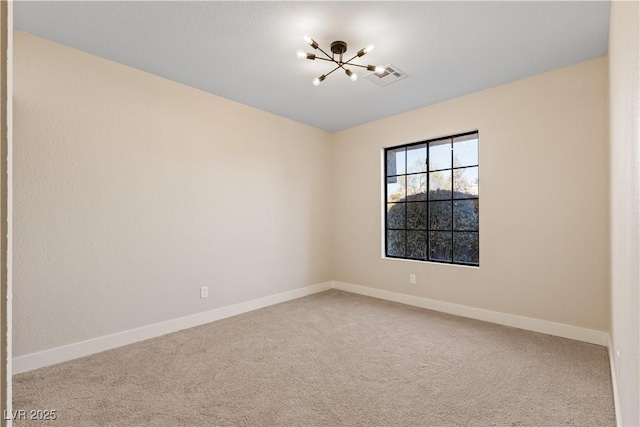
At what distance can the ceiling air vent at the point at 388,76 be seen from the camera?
2996 millimetres

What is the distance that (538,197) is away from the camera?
3.10 m

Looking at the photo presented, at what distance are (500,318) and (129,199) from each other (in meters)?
3.85

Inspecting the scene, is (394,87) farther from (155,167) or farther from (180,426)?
(180,426)

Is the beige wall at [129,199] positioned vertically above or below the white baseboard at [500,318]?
above

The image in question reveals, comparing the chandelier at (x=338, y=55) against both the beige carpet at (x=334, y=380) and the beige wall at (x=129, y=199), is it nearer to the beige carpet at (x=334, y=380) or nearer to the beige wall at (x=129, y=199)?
the beige wall at (x=129, y=199)

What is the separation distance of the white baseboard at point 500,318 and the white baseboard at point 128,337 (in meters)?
1.46

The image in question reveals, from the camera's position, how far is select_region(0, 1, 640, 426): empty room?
2019mm

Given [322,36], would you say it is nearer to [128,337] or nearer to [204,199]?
[204,199]

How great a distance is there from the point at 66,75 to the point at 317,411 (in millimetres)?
3158

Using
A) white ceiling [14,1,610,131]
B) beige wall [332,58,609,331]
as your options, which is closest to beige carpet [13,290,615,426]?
beige wall [332,58,609,331]

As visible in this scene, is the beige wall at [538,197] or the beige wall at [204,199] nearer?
the beige wall at [204,199]

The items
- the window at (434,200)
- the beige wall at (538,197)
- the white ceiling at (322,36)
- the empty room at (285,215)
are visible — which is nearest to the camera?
the empty room at (285,215)

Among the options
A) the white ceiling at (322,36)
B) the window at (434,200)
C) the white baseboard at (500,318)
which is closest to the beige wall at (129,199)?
the white ceiling at (322,36)

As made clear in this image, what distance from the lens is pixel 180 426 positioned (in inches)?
69.1
